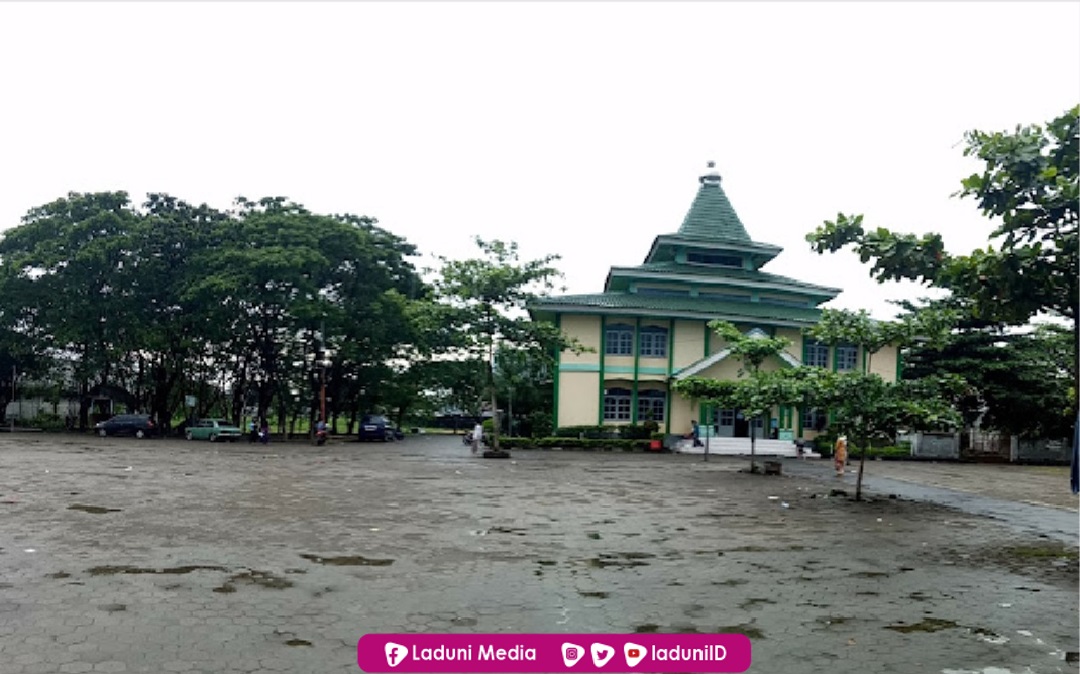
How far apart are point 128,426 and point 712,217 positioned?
28.9 m

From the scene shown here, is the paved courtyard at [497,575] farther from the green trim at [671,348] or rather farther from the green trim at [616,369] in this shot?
the green trim at [671,348]

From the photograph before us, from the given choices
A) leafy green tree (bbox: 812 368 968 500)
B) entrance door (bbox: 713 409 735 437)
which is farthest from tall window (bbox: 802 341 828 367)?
leafy green tree (bbox: 812 368 968 500)

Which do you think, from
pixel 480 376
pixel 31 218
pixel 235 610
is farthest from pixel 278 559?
pixel 31 218

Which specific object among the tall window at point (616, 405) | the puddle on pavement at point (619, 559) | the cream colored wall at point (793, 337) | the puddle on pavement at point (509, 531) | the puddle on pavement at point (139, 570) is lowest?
the puddle on pavement at point (509, 531)

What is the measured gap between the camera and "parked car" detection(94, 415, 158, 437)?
34.7 metres

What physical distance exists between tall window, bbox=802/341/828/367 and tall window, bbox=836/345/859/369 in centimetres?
59

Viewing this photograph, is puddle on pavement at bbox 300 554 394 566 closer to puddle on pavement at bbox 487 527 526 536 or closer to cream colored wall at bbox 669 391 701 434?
puddle on pavement at bbox 487 527 526 536

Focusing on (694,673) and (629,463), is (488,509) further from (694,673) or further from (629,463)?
(629,463)

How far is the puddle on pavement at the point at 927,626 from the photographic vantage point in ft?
18.9

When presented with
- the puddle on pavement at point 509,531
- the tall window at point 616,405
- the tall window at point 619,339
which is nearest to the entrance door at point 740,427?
the tall window at point 616,405

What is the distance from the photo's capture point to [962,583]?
7.51m

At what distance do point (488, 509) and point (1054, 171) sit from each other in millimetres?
8534

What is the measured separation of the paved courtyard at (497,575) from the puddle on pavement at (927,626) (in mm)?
28

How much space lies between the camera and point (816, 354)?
121 ft
